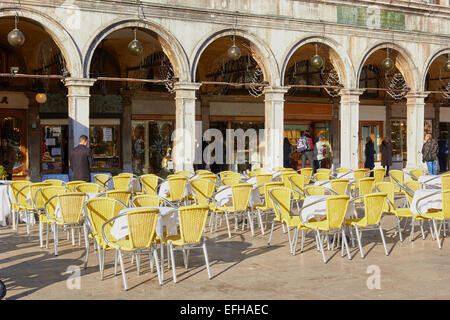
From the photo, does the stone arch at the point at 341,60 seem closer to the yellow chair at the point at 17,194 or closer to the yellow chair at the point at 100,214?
the yellow chair at the point at 17,194

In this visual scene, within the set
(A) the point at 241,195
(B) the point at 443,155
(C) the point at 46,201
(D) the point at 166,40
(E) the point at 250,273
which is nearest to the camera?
(E) the point at 250,273

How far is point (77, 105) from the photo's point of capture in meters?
13.9

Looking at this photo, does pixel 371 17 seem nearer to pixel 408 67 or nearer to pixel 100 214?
pixel 408 67

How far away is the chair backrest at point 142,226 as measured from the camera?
21.2ft

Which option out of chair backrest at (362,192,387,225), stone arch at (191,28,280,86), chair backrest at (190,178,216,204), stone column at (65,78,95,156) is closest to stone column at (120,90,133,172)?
stone arch at (191,28,280,86)

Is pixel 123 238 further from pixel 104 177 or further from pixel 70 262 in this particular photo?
pixel 104 177

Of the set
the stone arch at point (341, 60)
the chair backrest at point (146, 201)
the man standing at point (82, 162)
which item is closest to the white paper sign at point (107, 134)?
the stone arch at point (341, 60)

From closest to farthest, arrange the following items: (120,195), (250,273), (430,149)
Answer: (250,273) → (120,195) → (430,149)

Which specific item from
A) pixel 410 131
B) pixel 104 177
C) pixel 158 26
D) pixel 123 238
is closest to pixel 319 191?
pixel 123 238

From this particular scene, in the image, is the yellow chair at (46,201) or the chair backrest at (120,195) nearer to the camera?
the chair backrest at (120,195)

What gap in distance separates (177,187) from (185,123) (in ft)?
15.2

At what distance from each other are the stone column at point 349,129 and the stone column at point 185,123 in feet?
16.8

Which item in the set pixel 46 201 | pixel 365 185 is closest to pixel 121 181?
pixel 46 201

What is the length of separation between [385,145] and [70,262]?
15.0 metres
